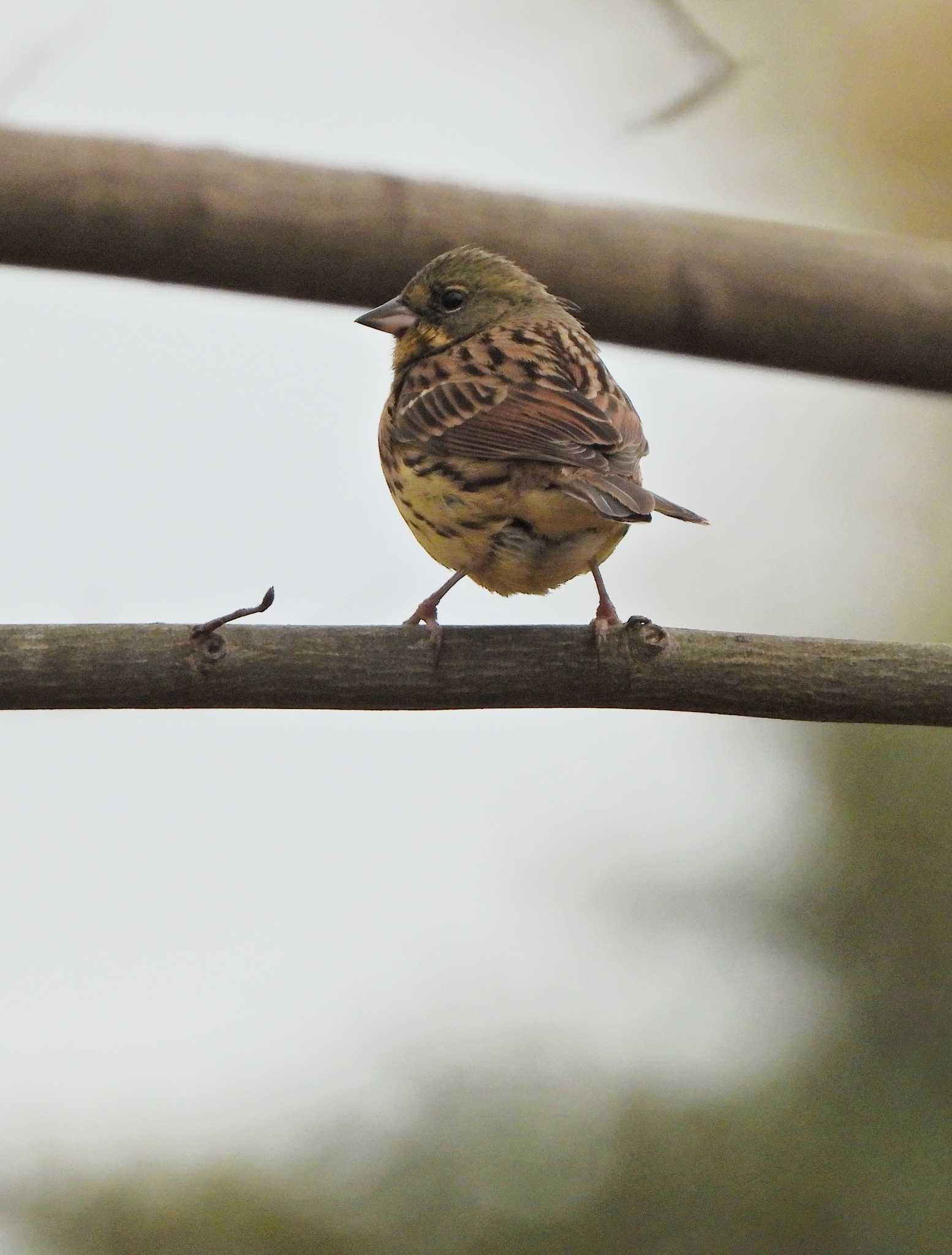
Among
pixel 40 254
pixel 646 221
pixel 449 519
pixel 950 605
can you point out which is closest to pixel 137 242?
pixel 40 254

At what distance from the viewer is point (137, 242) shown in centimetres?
451

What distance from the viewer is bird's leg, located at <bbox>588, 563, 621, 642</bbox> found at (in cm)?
368

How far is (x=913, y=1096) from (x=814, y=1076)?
0.44 metres

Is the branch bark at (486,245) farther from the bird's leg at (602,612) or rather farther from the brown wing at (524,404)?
the bird's leg at (602,612)

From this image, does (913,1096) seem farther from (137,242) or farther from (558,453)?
(137,242)

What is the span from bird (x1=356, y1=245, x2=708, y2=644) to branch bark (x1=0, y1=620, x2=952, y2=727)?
31 centimetres

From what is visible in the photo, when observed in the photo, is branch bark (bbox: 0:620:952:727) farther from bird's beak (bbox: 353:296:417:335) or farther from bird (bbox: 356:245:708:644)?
bird's beak (bbox: 353:296:417:335)

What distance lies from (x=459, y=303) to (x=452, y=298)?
6 centimetres

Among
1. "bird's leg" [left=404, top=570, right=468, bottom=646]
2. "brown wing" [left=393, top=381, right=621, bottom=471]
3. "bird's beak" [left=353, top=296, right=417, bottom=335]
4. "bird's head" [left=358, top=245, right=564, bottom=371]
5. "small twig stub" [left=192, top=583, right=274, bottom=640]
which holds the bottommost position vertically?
"small twig stub" [left=192, top=583, right=274, bottom=640]

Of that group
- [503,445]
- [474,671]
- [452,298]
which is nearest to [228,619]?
[474,671]

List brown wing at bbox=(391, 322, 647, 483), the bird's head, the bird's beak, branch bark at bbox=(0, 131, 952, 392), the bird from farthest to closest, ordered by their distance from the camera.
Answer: the bird's head → the bird's beak → brown wing at bbox=(391, 322, 647, 483) → the bird → branch bark at bbox=(0, 131, 952, 392)

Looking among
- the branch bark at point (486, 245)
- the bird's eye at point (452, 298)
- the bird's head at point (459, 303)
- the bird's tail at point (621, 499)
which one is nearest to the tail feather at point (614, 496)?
the bird's tail at point (621, 499)

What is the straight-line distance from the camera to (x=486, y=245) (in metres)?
4.83

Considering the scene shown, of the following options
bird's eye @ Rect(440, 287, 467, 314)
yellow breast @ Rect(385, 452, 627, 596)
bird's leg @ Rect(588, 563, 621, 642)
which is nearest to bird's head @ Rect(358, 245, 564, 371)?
bird's eye @ Rect(440, 287, 467, 314)
